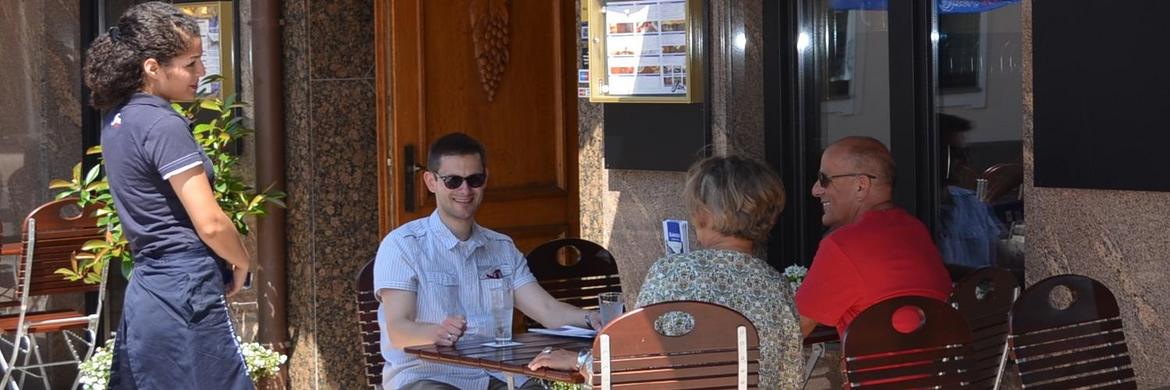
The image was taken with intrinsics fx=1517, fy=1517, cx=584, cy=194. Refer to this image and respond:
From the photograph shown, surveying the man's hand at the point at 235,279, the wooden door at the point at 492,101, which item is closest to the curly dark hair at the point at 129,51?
the man's hand at the point at 235,279

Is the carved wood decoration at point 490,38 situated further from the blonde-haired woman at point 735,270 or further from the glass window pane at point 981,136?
the blonde-haired woman at point 735,270

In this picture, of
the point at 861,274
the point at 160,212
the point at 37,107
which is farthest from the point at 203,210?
the point at 37,107

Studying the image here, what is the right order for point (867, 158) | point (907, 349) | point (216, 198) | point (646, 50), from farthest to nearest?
point (216, 198), point (646, 50), point (867, 158), point (907, 349)

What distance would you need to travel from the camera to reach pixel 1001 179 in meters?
4.77

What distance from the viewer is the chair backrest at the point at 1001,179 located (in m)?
4.68

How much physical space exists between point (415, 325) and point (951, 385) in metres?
1.52

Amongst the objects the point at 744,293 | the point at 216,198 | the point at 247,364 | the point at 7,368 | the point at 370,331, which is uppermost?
the point at 216,198

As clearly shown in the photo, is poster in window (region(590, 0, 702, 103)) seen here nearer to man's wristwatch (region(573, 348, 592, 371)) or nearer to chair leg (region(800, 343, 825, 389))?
chair leg (region(800, 343, 825, 389))

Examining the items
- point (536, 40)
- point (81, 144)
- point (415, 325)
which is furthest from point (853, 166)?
point (81, 144)

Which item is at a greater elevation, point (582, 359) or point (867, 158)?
point (867, 158)

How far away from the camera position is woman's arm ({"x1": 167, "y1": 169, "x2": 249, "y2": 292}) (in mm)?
3979

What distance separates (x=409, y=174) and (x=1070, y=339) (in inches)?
149

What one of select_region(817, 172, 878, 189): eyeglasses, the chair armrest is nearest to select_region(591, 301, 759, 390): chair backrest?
select_region(817, 172, 878, 189): eyeglasses

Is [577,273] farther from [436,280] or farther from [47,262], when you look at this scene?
[47,262]
